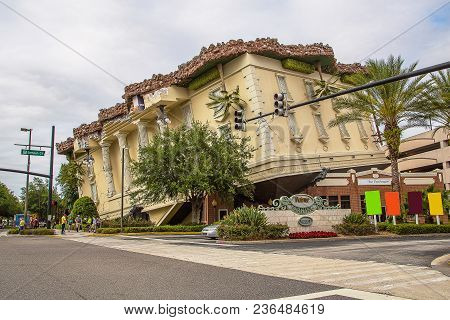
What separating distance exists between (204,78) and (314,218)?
73.3 feet

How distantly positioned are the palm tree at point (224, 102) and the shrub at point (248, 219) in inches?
688

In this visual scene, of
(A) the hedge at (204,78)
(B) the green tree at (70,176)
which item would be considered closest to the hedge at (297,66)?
(A) the hedge at (204,78)

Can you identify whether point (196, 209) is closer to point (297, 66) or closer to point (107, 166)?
point (297, 66)

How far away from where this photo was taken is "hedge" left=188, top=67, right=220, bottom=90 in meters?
40.4

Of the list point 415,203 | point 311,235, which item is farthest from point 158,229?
point 415,203

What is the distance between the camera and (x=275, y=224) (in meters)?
22.6

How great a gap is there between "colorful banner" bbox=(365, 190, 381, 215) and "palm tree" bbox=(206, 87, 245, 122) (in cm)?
1528

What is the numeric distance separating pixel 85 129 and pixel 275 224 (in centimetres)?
5088

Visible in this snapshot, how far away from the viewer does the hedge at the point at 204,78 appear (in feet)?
133

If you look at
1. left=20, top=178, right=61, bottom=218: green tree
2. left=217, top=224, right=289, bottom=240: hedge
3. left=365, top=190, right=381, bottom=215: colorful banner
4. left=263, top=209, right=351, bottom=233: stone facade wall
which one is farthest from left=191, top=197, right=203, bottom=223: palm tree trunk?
left=20, top=178, right=61, bottom=218: green tree

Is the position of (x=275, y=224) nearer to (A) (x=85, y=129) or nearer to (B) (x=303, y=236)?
(B) (x=303, y=236)

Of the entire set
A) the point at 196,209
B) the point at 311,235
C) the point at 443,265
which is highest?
the point at 196,209

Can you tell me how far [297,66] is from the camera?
134ft
